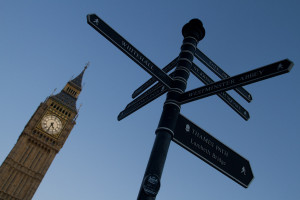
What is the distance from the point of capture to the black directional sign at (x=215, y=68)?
568 centimetres

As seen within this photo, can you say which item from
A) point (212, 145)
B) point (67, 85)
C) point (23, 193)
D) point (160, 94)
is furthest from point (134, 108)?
point (67, 85)

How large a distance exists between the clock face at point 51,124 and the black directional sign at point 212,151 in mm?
57594

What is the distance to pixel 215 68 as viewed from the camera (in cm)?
588

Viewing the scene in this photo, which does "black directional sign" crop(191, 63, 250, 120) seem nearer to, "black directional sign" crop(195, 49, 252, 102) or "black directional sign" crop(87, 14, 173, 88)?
"black directional sign" crop(195, 49, 252, 102)

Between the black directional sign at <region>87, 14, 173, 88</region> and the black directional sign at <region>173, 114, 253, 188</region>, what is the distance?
0.72 meters

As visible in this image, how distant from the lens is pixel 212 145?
478cm

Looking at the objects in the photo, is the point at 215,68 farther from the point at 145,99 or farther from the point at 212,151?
the point at 212,151

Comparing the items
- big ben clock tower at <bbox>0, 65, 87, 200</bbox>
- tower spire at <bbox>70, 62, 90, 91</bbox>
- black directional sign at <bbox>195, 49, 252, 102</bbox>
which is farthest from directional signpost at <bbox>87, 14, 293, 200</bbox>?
tower spire at <bbox>70, 62, 90, 91</bbox>

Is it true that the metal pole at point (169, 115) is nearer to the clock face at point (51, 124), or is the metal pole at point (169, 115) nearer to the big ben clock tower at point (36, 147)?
the big ben clock tower at point (36, 147)

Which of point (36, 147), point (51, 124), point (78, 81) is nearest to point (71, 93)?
point (78, 81)

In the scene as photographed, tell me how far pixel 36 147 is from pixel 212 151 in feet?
185

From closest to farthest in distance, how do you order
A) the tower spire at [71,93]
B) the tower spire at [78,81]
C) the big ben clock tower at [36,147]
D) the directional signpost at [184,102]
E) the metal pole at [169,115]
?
the metal pole at [169,115]
the directional signpost at [184,102]
the big ben clock tower at [36,147]
the tower spire at [71,93]
the tower spire at [78,81]

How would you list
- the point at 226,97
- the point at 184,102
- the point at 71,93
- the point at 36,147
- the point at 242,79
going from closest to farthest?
the point at 242,79 < the point at 184,102 < the point at 226,97 < the point at 36,147 < the point at 71,93

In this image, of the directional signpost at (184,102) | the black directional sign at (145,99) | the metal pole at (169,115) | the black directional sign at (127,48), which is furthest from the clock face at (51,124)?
the black directional sign at (127,48)
